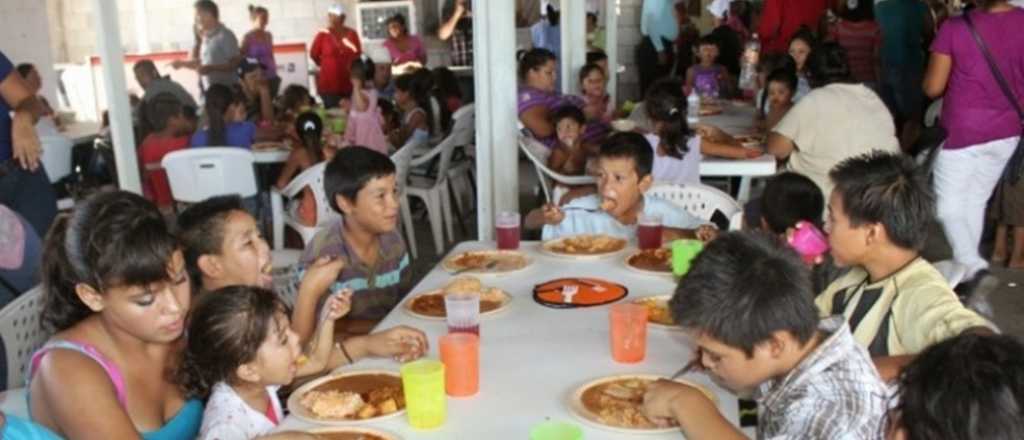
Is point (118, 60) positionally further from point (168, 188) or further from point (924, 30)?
point (924, 30)

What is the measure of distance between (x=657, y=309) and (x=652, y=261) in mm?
448

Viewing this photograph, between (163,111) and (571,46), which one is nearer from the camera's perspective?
(163,111)

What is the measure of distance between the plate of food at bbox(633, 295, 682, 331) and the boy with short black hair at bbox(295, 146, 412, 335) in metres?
0.88

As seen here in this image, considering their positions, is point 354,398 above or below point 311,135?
below

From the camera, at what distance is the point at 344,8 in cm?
1029

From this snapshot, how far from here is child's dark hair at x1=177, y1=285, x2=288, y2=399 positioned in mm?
1664

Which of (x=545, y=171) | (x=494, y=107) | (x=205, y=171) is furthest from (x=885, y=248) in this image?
(x=205, y=171)

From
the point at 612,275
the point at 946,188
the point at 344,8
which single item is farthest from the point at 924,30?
the point at 344,8

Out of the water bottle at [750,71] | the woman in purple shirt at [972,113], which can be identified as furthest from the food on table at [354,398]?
the water bottle at [750,71]

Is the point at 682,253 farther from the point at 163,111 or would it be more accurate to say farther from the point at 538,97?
the point at 163,111

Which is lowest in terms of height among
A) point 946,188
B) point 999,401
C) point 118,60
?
point 946,188

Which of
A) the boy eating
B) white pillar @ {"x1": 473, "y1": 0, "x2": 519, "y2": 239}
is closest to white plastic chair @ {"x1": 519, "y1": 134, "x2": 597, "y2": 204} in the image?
white pillar @ {"x1": 473, "y1": 0, "x2": 519, "y2": 239}

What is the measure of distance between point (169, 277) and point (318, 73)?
762 cm

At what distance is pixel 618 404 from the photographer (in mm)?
1620
